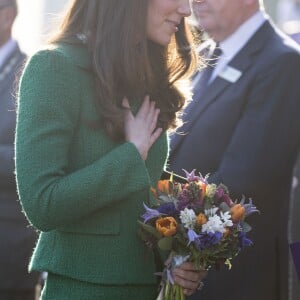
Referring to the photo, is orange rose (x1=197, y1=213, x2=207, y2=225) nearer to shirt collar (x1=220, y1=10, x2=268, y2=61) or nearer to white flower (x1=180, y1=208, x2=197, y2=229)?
white flower (x1=180, y1=208, x2=197, y2=229)

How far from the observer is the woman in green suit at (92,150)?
3521 mm

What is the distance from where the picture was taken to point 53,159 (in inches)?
139

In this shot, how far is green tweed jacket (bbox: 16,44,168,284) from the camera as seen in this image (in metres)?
3.52

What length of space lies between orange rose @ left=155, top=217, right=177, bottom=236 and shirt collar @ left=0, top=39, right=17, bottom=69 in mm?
2828

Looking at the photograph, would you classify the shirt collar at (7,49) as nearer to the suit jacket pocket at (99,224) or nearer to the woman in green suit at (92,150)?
the woman in green suit at (92,150)

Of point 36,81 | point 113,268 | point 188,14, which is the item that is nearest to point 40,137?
point 36,81

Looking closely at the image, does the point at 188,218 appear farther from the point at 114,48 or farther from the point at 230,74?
the point at 230,74

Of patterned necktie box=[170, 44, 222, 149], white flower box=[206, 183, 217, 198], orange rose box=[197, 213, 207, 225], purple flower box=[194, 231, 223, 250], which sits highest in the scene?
white flower box=[206, 183, 217, 198]

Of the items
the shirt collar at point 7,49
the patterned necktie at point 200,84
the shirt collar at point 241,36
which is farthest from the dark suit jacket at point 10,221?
the shirt collar at point 241,36

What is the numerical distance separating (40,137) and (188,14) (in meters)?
0.78

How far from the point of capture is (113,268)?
3650 millimetres

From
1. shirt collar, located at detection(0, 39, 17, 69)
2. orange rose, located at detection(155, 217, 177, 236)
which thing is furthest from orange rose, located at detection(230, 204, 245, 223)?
shirt collar, located at detection(0, 39, 17, 69)

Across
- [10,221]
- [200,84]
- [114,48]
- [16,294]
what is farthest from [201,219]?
[16,294]

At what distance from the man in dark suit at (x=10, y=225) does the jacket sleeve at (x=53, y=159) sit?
223 centimetres
